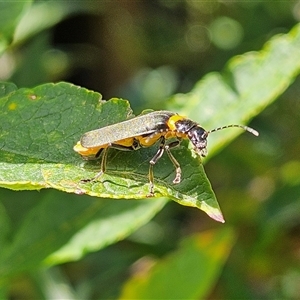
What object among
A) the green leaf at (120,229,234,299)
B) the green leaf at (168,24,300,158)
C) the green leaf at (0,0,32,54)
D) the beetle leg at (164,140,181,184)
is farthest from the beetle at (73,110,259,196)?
the green leaf at (120,229,234,299)

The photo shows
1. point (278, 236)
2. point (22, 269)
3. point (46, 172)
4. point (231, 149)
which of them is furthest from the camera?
point (231, 149)

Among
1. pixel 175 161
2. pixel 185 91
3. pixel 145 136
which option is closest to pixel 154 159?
pixel 175 161

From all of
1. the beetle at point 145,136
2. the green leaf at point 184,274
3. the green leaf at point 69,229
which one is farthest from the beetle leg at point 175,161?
Result: the green leaf at point 184,274

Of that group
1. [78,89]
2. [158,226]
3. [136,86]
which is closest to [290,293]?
[158,226]

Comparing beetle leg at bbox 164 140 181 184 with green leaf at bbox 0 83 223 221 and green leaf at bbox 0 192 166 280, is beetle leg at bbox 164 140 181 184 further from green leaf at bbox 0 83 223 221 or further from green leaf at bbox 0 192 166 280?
green leaf at bbox 0 192 166 280

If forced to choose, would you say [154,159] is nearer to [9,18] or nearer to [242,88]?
[9,18]

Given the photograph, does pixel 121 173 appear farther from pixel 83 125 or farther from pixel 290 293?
pixel 290 293

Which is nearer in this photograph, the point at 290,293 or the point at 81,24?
the point at 290,293
